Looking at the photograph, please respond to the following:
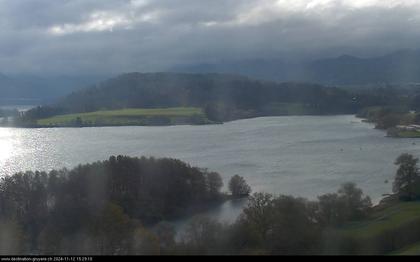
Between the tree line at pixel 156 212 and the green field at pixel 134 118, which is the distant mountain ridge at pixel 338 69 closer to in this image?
the green field at pixel 134 118

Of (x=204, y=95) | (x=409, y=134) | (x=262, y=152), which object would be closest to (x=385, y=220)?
(x=262, y=152)

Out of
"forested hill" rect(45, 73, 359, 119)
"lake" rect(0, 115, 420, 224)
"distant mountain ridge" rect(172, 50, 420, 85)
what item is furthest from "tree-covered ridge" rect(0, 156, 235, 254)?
"distant mountain ridge" rect(172, 50, 420, 85)

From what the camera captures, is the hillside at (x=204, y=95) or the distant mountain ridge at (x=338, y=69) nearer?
the hillside at (x=204, y=95)

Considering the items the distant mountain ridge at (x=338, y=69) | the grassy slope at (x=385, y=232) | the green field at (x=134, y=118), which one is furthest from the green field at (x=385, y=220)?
the distant mountain ridge at (x=338, y=69)

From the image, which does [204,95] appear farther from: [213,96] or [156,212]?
[156,212]

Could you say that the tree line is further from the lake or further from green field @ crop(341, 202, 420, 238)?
the lake
